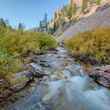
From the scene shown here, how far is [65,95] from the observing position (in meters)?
6.84

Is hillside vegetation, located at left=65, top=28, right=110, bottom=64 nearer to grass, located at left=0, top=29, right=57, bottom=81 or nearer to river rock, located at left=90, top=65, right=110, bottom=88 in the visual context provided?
grass, located at left=0, top=29, right=57, bottom=81

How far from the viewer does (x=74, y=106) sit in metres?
6.09

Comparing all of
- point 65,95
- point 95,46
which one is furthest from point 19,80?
point 95,46

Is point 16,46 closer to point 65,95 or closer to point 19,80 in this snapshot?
point 19,80

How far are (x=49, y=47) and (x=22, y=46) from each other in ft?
15.5

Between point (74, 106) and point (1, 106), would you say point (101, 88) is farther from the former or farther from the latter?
point (1, 106)

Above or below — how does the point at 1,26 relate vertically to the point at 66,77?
above

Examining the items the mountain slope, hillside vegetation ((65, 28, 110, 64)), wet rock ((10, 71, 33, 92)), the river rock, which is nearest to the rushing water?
the river rock

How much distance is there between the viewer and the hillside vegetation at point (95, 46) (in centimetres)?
1171

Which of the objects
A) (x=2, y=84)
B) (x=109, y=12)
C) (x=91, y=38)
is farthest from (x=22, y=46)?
(x=109, y=12)

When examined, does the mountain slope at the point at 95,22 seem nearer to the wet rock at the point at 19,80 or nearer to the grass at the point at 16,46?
the grass at the point at 16,46

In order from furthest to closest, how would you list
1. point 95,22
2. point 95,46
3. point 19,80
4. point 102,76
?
point 95,22, point 95,46, point 102,76, point 19,80

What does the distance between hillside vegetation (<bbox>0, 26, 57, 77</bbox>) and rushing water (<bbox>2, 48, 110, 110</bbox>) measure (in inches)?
35.0

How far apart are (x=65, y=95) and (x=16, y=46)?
19.2ft
